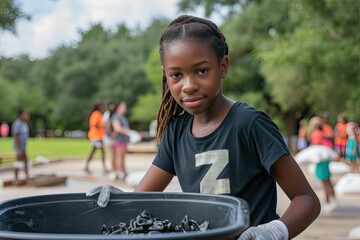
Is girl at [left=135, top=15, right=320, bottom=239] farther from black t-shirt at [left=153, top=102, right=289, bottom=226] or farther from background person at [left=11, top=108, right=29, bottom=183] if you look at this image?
background person at [left=11, top=108, right=29, bottom=183]

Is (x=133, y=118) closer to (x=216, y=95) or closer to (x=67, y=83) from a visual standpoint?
(x=67, y=83)

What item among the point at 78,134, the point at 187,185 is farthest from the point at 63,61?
the point at 187,185

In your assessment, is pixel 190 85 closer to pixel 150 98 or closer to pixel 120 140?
pixel 120 140

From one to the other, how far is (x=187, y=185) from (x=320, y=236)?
16.6 feet

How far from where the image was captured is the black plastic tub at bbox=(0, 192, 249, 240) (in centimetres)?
155

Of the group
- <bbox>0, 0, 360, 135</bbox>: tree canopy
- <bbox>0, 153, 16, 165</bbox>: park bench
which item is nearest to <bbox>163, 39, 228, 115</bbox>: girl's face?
<bbox>0, 0, 360, 135</bbox>: tree canopy

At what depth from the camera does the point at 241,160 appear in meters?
1.86

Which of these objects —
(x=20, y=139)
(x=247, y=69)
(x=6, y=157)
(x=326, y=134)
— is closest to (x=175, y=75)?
(x=20, y=139)

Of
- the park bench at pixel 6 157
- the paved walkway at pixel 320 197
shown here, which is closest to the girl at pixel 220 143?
the paved walkway at pixel 320 197

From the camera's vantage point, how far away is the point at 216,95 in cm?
189

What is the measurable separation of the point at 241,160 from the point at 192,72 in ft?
0.98

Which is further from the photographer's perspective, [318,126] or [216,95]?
[318,126]

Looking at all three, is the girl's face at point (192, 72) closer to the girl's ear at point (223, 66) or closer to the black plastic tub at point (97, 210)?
the girl's ear at point (223, 66)

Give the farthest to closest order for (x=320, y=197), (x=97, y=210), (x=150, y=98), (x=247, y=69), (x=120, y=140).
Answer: (x=150, y=98) < (x=247, y=69) < (x=120, y=140) < (x=320, y=197) < (x=97, y=210)
